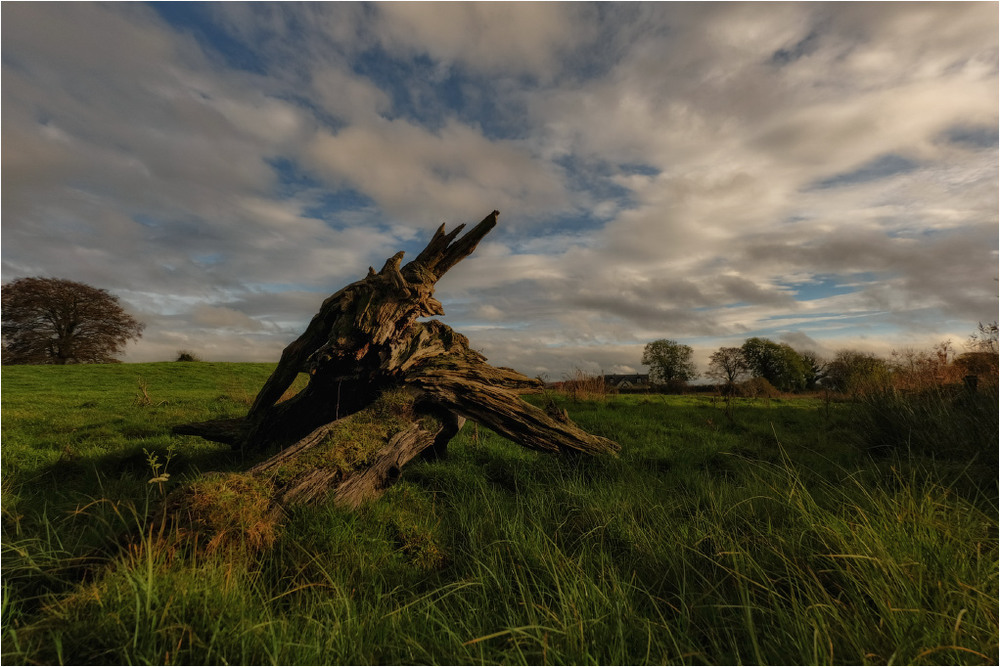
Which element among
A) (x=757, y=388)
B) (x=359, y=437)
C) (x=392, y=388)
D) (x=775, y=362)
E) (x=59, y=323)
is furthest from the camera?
(x=775, y=362)

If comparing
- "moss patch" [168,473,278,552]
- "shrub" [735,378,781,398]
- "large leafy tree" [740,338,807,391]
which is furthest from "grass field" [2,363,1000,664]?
"large leafy tree" [740,338,807,391]

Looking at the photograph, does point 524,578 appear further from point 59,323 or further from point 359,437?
point 59,323

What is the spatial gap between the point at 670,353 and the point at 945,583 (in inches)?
1594

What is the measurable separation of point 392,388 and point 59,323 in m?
44.2

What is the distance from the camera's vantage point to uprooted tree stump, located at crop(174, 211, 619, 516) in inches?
237

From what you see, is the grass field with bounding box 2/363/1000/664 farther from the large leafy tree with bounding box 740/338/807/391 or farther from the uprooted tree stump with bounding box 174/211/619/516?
the large leafy tree with bounding box 740/338/807/391

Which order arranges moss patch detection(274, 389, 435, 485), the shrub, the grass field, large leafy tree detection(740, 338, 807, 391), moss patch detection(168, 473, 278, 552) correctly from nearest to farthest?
the grass field, moss patch detection(168, 473, 278, 552), moss patch detection(274, 389, 435, 485), the shrub, large leafy tree detection(740, 338, 807, 391)

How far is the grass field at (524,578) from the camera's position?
2627 mm

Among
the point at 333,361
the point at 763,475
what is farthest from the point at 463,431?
the point at 763,475

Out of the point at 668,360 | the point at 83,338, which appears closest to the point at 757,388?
the point at 668,360

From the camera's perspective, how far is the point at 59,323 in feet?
123

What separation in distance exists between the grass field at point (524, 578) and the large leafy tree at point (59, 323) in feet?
131

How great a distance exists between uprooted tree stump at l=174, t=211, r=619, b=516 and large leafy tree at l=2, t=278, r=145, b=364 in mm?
40443

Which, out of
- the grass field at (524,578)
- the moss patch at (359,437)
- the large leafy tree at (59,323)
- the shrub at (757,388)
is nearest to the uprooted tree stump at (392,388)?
the moss patch at (359,437)
